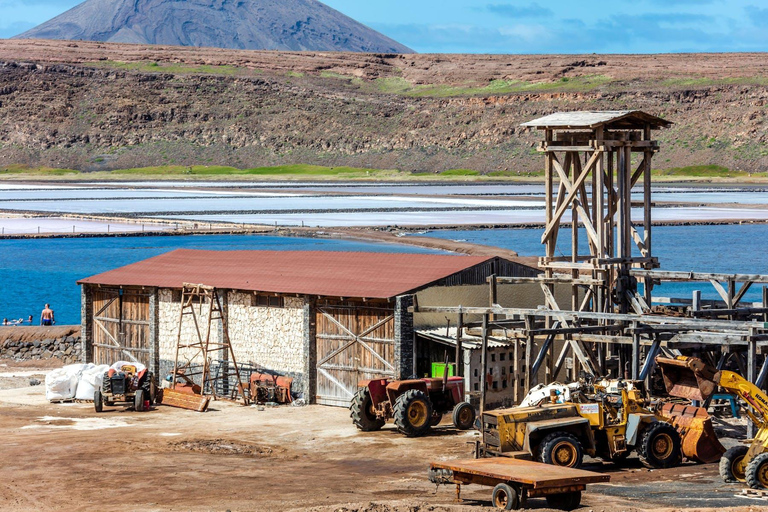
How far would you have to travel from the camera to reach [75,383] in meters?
33.2

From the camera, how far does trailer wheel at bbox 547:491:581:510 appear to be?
18672 mm

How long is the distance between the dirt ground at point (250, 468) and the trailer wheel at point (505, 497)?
16.2 inches

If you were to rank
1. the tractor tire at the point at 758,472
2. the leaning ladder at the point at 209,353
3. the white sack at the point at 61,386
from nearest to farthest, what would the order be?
the tractor tire at the point at 758,472, the leaning ladder at the point at 209,353, the white sack at the point at 61,386

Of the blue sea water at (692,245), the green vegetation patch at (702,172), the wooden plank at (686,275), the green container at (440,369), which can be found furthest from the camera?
the green vegetation patch at (702,172)

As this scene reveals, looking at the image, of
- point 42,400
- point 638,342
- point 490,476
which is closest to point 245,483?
point 490,476

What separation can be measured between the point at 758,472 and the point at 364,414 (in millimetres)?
9415

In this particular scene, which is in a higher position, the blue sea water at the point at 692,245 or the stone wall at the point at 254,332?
the blue sea water at the point at 692,245

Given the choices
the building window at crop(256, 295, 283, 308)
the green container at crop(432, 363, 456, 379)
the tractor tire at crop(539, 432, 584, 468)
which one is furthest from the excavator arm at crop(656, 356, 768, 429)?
the building window at crop(256, 295, 283, 308)

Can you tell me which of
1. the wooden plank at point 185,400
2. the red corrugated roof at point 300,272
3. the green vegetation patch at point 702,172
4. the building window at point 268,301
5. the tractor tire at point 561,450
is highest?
the green vegetation patch at point 702,172

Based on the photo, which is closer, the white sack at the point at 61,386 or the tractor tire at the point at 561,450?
the tractor tire at the point at 561,450

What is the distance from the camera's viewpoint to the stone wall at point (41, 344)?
41.6m

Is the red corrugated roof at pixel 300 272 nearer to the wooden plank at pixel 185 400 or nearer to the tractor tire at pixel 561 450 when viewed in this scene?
the wooden plank at pixel 185 400

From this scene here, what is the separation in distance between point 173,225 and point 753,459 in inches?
3060

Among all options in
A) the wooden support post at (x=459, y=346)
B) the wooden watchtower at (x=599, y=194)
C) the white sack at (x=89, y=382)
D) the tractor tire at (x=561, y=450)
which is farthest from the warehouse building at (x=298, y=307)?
the tractor tire at (x=561, y=450)
